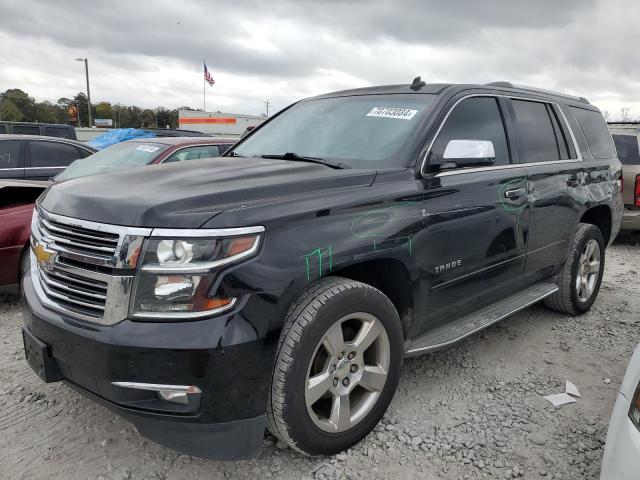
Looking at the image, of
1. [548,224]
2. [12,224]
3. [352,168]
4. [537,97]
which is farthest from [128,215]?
[537,97]

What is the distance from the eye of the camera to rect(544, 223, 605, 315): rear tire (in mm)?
4246

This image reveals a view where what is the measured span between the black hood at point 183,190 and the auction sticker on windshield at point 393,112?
61 centimetres

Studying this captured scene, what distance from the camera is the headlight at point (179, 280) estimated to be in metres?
1.96

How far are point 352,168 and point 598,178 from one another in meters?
2.89

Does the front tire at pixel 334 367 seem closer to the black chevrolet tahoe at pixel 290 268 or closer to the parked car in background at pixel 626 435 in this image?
the black chevrolet tahoe at pixel 290 268

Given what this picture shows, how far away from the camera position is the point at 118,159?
611cm

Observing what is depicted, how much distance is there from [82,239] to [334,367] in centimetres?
127

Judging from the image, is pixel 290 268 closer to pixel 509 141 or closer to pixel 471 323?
pixel 471 323

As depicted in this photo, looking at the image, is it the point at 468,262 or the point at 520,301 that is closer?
the point at 468,262

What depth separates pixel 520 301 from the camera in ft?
11.9

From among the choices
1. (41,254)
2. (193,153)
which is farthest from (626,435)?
(193,153)

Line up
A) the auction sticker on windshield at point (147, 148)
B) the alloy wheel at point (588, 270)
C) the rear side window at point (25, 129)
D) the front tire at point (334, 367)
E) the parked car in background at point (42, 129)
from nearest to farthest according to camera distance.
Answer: the front tire at point (334, 367) → the alloy wheel at point (588, 270) → the auction sticker on windshield at point (147, 148) → the parked car in background at point (42, 129) → the rear side window at point (25, 129)

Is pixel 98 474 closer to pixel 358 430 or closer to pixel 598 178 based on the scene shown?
pixel 358 430

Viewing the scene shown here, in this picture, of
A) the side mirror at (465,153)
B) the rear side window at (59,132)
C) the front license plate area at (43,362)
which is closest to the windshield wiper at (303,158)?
the side mirror at (465,153)
